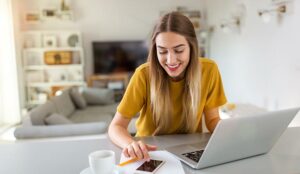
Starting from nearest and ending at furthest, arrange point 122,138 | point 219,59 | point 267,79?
point 122,138
point 267,79
point 219,59

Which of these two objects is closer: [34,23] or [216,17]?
[216,17]

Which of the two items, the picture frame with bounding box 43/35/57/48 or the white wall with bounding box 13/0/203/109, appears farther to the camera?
the white wall with bounding box 13/0/203/109

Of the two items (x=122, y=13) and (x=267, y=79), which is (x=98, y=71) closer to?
(x=122, y=13)

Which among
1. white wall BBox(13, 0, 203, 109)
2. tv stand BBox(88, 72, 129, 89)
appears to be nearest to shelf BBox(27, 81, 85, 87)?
tv stand BBox(88, 72, 129, 89)

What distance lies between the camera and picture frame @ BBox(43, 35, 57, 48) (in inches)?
213

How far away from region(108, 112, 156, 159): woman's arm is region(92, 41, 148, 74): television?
4361 millimetres

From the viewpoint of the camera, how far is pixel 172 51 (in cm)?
111

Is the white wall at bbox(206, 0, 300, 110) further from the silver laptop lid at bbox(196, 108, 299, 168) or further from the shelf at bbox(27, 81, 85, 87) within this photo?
the shelf at bbox(27, 81, 85, 87)

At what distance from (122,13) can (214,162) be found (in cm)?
515

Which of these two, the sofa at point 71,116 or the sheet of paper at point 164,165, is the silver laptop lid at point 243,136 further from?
the sofa at point 71,116

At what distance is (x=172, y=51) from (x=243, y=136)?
1.43 ft

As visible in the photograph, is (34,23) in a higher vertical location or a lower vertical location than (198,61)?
higher

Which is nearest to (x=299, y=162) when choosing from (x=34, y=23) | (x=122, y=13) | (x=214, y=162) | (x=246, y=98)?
(x=214, y=162)

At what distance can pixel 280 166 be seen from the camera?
86 centimetres
